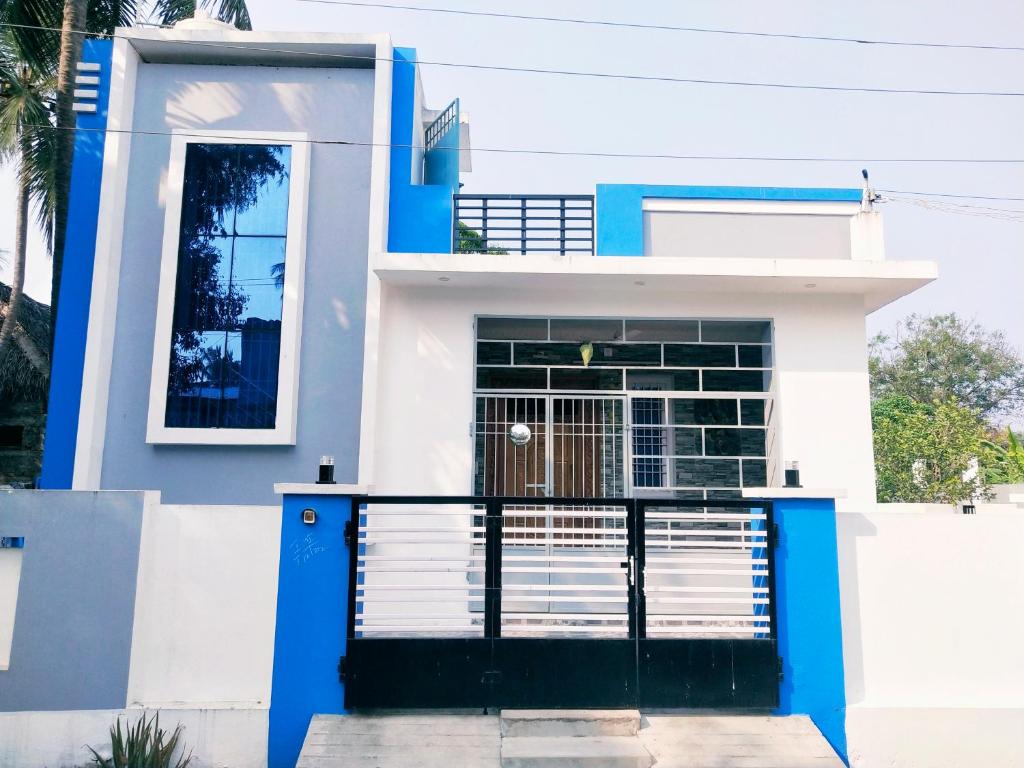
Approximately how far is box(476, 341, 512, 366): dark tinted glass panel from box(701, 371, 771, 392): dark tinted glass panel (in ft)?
7.52

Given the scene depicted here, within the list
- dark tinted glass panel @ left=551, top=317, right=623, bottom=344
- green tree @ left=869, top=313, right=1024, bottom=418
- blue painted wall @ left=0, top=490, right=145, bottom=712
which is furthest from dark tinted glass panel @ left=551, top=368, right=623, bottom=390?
green tree @ left=869, top=313, right=1024, bottom=418

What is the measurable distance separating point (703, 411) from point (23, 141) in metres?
12.0

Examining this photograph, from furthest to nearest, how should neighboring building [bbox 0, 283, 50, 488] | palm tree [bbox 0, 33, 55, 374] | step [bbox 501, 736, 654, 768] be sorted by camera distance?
neighboring building [bbox 0, 283, 50, 488] → palm tree [bbox 0, 33, 55, 374] → step [bbox 501, 736, 654, 768]

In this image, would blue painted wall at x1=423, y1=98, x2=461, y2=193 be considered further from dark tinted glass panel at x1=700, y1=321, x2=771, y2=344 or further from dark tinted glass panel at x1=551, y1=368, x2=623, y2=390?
dark tinted glass panel at x1=700, y1=321, x2=771, y2=344

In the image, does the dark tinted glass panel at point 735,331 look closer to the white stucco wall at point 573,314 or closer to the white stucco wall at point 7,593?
the white stucco wall at point 573,314

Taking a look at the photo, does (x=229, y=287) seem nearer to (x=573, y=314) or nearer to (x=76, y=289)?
(x=76, y=289)

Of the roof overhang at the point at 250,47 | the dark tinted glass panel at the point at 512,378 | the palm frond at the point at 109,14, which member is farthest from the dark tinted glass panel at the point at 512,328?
the palm frond at the point at 109,14

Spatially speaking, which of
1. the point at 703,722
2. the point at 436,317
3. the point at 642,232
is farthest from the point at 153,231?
the point at 703,722

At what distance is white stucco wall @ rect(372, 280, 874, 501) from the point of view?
333 inches

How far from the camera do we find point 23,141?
43.8ft

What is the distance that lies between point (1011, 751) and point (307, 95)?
29.2ft

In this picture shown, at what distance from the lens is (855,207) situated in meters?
9.01

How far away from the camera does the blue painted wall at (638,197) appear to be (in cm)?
883

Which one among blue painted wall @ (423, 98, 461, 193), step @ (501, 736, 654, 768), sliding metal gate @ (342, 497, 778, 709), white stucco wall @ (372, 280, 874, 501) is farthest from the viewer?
blue painted wall @ (423, 98, 461, 193)
